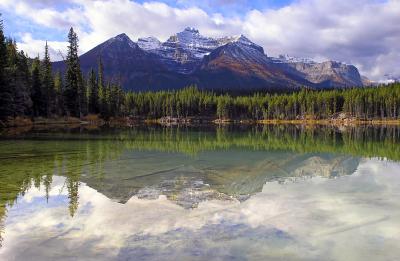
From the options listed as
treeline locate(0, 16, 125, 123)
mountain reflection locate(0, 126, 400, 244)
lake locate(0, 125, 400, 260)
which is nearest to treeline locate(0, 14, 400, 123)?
treeline locate(0, 16, 125, 123)

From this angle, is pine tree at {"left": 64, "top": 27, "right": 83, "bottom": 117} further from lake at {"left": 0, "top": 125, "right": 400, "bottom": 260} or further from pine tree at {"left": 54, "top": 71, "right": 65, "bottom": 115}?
lake at {"left": 0, "top": 125, "right": 400, "bottom": 260}

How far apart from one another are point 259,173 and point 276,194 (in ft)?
19.8

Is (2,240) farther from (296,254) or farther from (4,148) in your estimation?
(4,148)

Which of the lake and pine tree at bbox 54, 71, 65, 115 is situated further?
pine tree at bbox 54, 71, 65, 115

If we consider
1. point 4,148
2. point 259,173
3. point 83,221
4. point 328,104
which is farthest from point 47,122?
point 328,104

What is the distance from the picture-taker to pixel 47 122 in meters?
91.0

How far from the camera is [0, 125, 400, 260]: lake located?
36.1 feet

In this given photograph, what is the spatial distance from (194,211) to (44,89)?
83611 millimetres

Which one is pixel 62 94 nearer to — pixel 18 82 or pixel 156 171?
pixel 18 82

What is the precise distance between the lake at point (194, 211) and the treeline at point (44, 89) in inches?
1742

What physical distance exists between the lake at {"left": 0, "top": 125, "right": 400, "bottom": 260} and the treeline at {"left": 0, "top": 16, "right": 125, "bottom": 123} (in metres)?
44.3

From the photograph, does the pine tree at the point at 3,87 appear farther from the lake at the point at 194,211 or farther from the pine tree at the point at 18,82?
the lake at the point at 194,211

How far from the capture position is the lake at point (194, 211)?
1100 centimetres

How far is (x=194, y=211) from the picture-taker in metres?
15.1
